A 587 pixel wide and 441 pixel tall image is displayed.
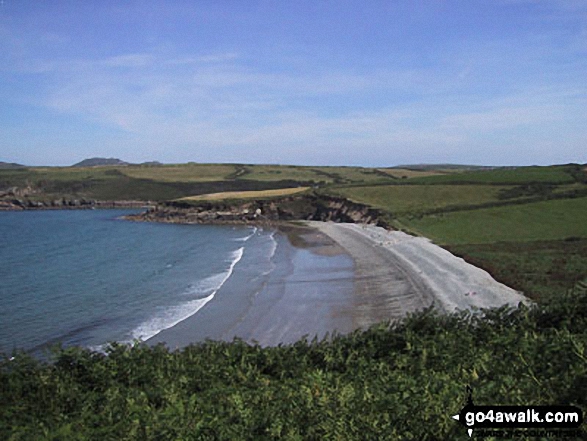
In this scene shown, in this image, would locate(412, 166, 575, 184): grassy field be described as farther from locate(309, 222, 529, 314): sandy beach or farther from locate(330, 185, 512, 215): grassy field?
locate(309, 222, 529, 314): sandy beach

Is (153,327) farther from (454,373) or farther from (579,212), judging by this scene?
(579,212)

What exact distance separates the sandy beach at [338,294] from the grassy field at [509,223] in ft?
14.9

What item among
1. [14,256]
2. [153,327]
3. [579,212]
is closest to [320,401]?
[153,327]

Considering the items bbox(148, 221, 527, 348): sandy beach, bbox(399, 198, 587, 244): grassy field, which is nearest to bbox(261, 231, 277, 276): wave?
bbox(148, 221, 527, 348): sandy beach

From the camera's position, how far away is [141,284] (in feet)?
Answer: 130

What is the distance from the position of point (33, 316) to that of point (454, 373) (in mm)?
26305

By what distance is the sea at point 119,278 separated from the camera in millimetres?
27406

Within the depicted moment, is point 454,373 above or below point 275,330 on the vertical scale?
above

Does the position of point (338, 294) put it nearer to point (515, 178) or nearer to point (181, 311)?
point (181, 311)

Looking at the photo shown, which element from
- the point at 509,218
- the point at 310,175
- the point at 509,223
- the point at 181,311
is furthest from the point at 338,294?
the point at 310,175

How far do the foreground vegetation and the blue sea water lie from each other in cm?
1325

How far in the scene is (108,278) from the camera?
41.9 meters

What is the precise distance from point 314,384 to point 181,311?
22995 millimetres

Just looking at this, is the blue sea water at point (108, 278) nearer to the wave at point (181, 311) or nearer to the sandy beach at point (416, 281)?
the wave at point (181, 311)
